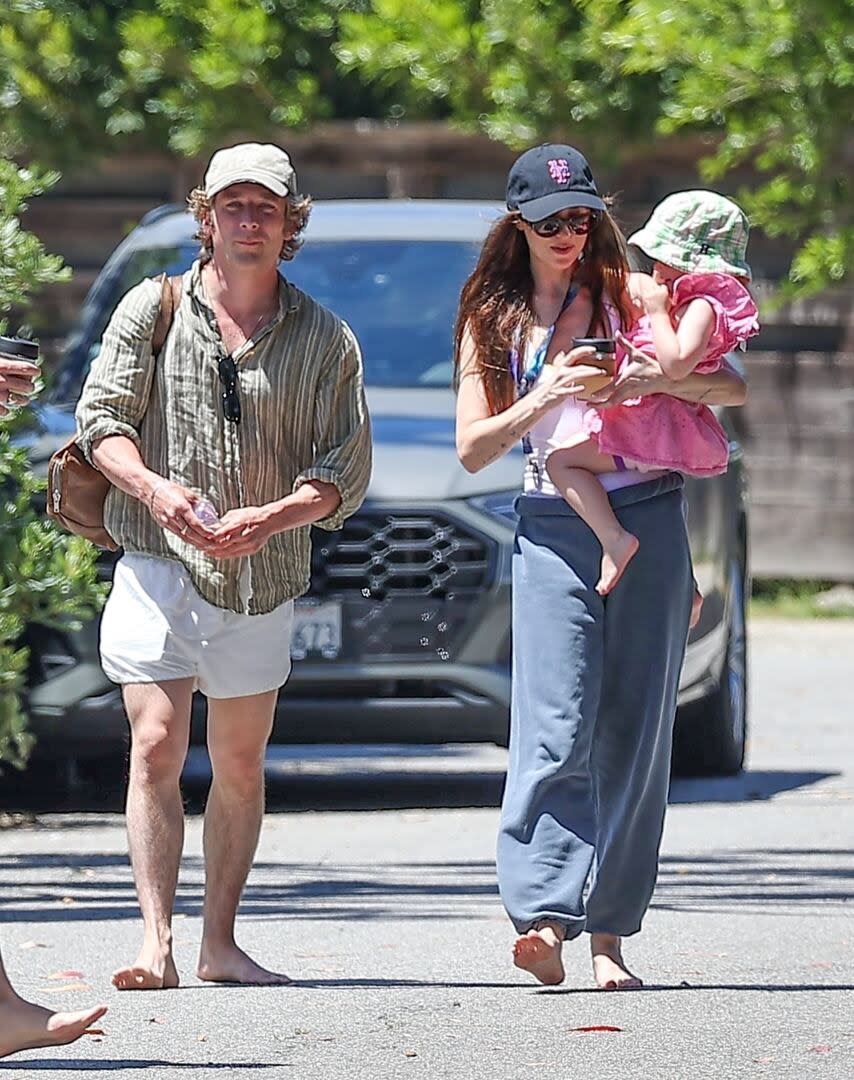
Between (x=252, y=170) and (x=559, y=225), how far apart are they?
668 mm

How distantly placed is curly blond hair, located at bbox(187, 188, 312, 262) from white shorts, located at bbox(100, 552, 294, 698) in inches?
27.9

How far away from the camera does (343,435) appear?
5.95m

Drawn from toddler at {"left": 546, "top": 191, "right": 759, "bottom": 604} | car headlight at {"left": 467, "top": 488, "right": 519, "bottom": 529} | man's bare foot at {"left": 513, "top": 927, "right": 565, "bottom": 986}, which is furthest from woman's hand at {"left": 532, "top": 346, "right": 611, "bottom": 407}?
car headlight at {"left": 467, "top": 488, "right": 519, "bottom": 529}

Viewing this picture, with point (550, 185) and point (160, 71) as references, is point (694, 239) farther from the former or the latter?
point (160, 71)

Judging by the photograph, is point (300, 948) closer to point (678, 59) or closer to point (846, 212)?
point (678, 59)

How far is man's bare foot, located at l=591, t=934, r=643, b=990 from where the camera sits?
19.1 feet

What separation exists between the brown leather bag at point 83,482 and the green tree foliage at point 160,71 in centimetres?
878

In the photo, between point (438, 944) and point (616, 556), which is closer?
point (616, 556)

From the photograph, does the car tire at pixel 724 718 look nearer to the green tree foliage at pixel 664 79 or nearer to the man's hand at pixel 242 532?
the green tree foliage at pixel 664 79

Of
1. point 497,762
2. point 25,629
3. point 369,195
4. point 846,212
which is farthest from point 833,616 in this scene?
point 25,629

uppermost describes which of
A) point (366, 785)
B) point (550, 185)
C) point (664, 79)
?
point (664, 79)

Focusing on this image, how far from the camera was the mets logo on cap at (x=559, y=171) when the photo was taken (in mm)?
5777

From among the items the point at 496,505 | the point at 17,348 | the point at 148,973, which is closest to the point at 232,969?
the point at 148,973

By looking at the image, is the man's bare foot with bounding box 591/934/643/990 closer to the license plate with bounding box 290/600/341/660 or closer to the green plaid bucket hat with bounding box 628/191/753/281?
the green plaid bucket hat with bounding box 628/191/753/281
